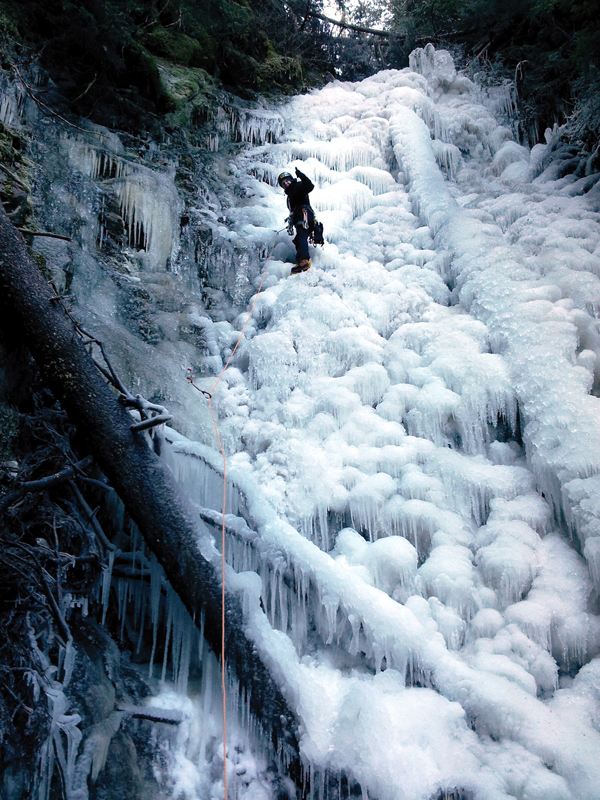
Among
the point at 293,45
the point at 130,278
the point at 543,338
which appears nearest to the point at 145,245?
the point at 130,278

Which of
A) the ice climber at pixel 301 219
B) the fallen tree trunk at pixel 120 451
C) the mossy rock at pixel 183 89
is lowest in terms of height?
the fallen tree trunk at pixel 120 451

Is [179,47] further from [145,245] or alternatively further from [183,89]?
[145,245]

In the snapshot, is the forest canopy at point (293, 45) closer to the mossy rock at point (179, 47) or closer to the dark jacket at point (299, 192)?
the mossy rock at point (179, 47)

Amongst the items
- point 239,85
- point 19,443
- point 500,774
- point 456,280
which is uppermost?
point 239,85

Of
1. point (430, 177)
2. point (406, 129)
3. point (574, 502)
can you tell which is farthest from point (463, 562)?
point (406, 129)

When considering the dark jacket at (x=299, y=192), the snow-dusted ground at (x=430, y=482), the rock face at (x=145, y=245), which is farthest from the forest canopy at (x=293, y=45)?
the dark jacket at (x=299, y=192)

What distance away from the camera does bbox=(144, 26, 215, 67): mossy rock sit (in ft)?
21.1

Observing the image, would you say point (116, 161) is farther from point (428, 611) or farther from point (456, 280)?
point (428, 611)

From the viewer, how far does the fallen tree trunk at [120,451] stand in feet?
8.08

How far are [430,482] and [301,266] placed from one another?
2635 mm

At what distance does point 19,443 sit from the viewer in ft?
8.89

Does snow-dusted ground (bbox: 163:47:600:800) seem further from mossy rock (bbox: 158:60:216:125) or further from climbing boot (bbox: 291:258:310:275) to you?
mossy rock (bbox: 158:60:216:125)

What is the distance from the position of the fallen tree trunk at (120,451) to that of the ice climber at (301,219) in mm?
2669

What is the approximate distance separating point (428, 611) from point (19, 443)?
241cm
